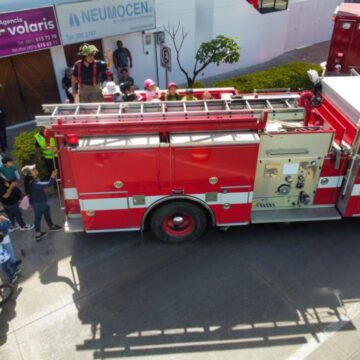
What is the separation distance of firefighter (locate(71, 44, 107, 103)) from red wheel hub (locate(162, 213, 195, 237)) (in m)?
3.10

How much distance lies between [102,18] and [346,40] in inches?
287

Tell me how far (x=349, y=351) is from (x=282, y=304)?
1133 mm

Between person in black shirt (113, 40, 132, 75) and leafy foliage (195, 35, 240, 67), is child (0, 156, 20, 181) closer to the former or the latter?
person in black shirt (113, 40, 132, 75)

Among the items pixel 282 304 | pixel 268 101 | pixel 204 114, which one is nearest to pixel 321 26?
pixel 268 101

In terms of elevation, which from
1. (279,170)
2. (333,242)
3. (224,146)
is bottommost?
(333,242)

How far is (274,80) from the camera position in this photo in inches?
500

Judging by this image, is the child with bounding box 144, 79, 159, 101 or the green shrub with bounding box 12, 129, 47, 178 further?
the green shrub with bounding box 12, 129, 47, 178

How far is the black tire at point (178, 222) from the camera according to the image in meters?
7.18

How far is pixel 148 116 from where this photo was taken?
21.6 feet

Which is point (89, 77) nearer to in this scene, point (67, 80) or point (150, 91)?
point (150, 91)

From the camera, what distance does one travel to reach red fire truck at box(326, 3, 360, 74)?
11930mm

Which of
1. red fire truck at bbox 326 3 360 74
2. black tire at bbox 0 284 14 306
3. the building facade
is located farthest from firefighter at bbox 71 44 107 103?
red fire truck at bbox 326 3 360 74

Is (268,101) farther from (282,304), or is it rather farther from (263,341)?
(263,341)

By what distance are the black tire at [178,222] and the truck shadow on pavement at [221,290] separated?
197 mm
